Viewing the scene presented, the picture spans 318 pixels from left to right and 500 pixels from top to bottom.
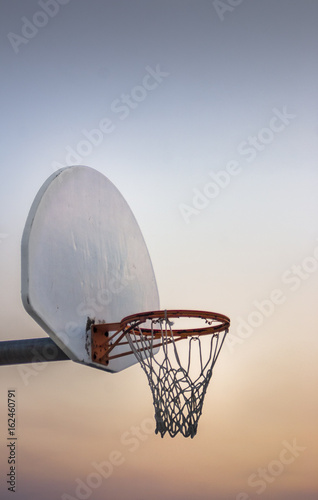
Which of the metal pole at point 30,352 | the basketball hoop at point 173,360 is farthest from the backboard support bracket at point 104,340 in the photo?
the metal pole at point 30,352

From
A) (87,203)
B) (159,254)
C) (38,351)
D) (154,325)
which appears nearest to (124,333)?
(154,325)

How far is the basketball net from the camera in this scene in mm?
4867

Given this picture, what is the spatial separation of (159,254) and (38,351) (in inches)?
102

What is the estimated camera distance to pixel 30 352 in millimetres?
4957

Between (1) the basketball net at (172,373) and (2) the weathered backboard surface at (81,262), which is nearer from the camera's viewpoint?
(2) the weathered backboard surface at (81,262)

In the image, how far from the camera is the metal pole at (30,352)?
191 inches

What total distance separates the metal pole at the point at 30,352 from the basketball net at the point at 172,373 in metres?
0.67

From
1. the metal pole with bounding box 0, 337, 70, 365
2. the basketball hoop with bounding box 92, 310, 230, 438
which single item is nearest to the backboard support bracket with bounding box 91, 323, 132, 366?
the basketball hoop with bounding box 92, 310, 230, 438

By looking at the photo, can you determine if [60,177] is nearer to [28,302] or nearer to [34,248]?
[34,248]

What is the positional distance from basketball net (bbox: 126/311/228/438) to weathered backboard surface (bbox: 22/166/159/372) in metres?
0.40

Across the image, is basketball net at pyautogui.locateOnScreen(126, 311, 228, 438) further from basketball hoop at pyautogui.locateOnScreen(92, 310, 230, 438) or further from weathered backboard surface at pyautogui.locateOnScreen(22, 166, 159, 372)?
weathered backboard surface at pyautogui.locateOnScreen(22, 166, 159, 372)

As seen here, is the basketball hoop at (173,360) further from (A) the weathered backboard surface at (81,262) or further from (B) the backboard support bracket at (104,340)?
(A) the weathered backboard surface at (81,262)

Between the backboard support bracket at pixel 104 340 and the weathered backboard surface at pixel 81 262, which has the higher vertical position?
the weathered backboard surface at pixel 81 262

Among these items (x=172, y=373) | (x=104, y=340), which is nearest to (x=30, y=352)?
(x=104, y=340)
